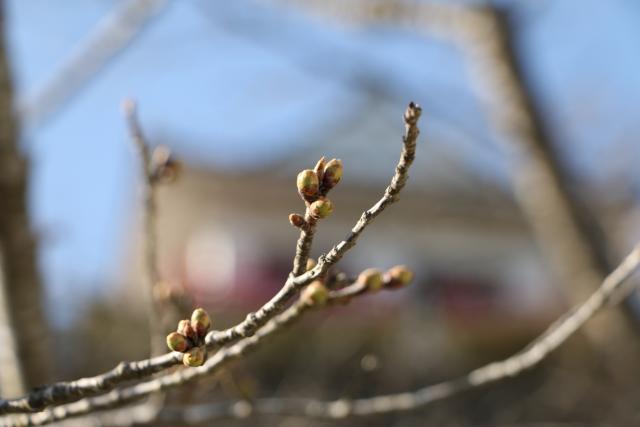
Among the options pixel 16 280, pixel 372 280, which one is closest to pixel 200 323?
pixel 372 280

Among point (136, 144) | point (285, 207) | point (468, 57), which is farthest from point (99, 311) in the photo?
point (285, 207)

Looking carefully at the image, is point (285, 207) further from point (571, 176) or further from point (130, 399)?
point (130, 399)

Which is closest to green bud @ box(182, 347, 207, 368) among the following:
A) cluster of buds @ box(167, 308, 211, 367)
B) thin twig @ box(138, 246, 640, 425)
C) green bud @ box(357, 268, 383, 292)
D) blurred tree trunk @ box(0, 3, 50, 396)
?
cluster of buds @ box(167, 308, 211, 367)

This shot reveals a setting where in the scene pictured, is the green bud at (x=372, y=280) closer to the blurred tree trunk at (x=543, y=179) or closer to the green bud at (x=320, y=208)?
the green bud at (x=320, y=208)

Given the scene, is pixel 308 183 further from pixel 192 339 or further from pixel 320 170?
pixel 192 339

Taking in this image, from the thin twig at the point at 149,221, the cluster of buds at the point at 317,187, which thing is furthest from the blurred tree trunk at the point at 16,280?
the cluster of buds at the point at 317,187
